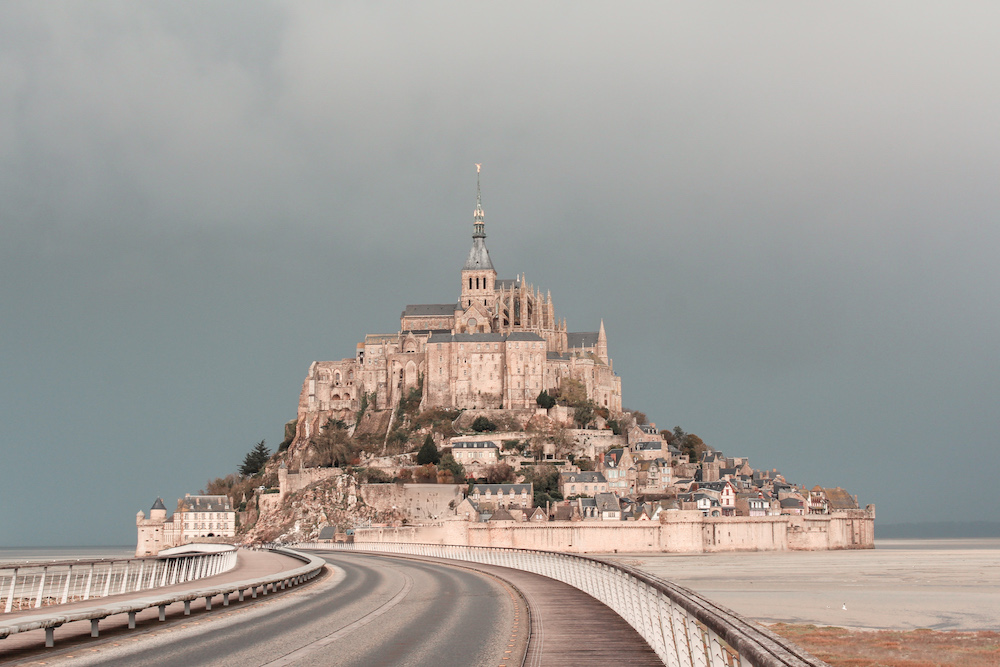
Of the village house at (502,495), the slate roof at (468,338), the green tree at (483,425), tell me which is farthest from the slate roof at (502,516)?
the slate roof at (468,338)

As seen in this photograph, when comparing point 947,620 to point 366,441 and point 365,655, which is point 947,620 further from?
point 366,441

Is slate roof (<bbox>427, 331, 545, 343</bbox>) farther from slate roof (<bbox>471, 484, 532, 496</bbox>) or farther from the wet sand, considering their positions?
the wet sand

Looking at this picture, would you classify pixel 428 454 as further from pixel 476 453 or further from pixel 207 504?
pixel 207 504

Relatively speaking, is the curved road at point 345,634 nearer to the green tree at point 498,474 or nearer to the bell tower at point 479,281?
the green tree at point 498,474

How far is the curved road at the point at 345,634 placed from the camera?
43.9 ft

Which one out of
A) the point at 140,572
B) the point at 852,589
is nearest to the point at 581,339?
the point at 852,589

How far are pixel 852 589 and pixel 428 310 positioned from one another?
94097 mm

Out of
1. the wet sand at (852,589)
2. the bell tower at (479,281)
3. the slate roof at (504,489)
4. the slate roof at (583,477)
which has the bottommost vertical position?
the wet sand at (852,589)

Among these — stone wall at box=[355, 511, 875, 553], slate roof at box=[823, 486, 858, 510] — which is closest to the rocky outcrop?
stone wall at box=[355, 511, 875, 553]

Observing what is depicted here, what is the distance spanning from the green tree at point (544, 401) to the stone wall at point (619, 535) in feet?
82.7

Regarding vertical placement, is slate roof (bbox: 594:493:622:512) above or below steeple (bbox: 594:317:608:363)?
below

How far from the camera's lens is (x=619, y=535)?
9725 centimetres

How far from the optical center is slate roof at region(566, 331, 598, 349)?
13812cm

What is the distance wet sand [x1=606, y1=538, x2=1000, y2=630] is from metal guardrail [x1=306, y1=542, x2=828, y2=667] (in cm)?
1492
